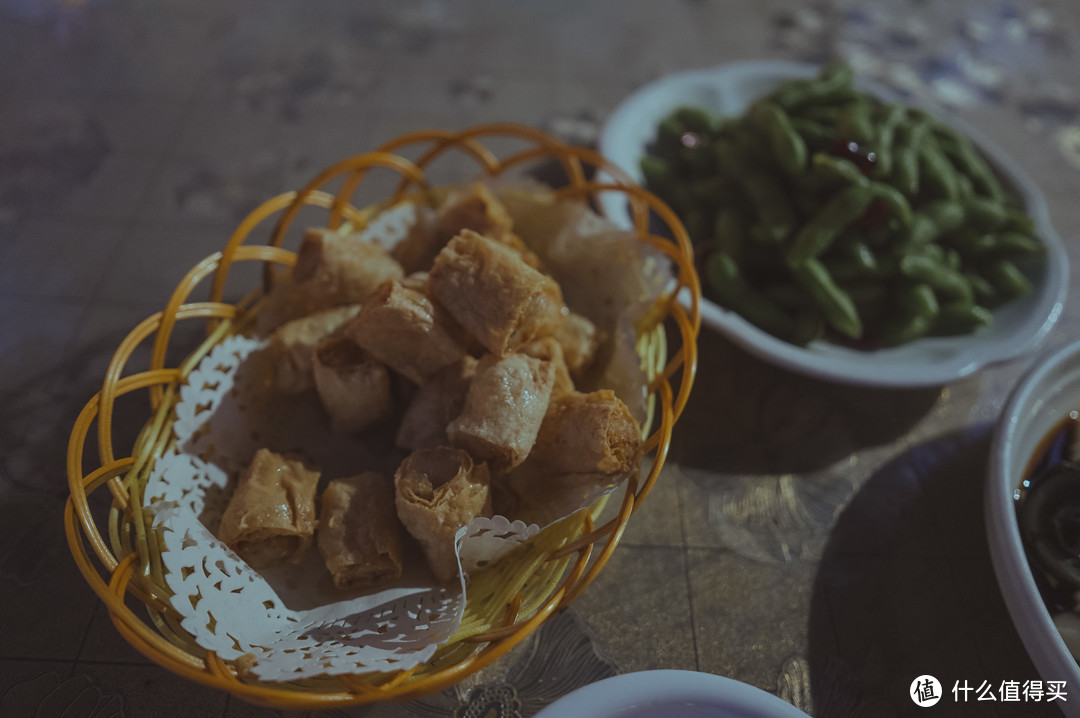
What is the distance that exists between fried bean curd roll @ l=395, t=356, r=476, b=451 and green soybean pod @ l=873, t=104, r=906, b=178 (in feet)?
4.91

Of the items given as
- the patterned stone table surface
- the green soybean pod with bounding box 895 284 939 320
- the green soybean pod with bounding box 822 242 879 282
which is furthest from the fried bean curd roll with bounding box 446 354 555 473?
the green soybean pod with bounding box 895 284 939 320

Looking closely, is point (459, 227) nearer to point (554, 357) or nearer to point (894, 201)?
point (554, 357)

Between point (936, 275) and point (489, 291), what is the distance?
1.48 metres

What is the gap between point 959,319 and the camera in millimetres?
2020

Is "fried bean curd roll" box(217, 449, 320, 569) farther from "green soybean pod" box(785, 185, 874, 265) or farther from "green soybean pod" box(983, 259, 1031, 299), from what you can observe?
"green soybean pod" box(983, 259, 1031, 299)

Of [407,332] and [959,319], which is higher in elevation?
[407,332]

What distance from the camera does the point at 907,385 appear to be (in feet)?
5.84

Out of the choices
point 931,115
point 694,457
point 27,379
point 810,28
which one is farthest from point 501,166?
point 810,28

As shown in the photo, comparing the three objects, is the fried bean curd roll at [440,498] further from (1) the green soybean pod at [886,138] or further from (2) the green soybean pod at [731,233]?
(1) the green soybean pod at [886,138]

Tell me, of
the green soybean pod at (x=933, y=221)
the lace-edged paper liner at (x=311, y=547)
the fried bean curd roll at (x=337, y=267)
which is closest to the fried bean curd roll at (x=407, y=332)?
the fried bean curd roll at (x=337, y=267)

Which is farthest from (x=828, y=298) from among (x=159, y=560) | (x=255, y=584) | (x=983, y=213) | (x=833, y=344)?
(x=159, y=560)

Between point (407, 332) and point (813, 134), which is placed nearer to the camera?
point (407, 332)

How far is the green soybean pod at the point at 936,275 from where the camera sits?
1971mm

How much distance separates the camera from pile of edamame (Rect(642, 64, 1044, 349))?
1.97 m
